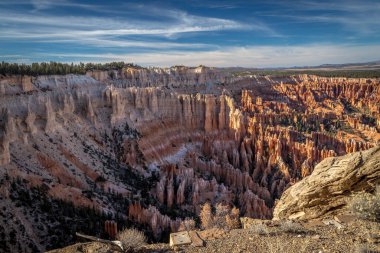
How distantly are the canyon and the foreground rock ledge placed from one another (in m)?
0.94

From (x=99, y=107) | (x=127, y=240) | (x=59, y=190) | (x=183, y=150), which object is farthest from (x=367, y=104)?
A: (x=127, y=240)

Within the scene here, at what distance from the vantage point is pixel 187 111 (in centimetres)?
4266

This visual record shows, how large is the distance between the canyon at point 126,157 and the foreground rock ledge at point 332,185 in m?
0.94

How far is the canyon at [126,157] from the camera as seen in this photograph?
65.3ft

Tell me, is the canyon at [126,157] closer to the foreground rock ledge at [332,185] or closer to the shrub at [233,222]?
the foreground rock ledge at [332,185]

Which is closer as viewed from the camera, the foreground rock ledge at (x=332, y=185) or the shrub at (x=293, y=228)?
the shrub at (x=293, y=228)

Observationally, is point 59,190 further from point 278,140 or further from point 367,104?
point 367,104

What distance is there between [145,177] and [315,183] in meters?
23.1

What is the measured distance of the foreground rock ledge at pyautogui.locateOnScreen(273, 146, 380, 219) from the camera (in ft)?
29.9

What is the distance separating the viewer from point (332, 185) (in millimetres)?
9539

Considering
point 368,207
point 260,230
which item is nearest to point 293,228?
point 260,230

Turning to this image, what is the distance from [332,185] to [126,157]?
24.5 metres

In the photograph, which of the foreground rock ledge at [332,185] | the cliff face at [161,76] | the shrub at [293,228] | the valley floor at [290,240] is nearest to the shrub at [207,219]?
the foreground rock ledge at [332,185]

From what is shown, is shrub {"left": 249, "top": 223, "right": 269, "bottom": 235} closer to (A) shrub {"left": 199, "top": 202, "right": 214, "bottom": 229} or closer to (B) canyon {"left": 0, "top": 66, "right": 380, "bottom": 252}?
(B) canyon {"left": 0, "top": 66, "right": 380, "bottom": 252}
